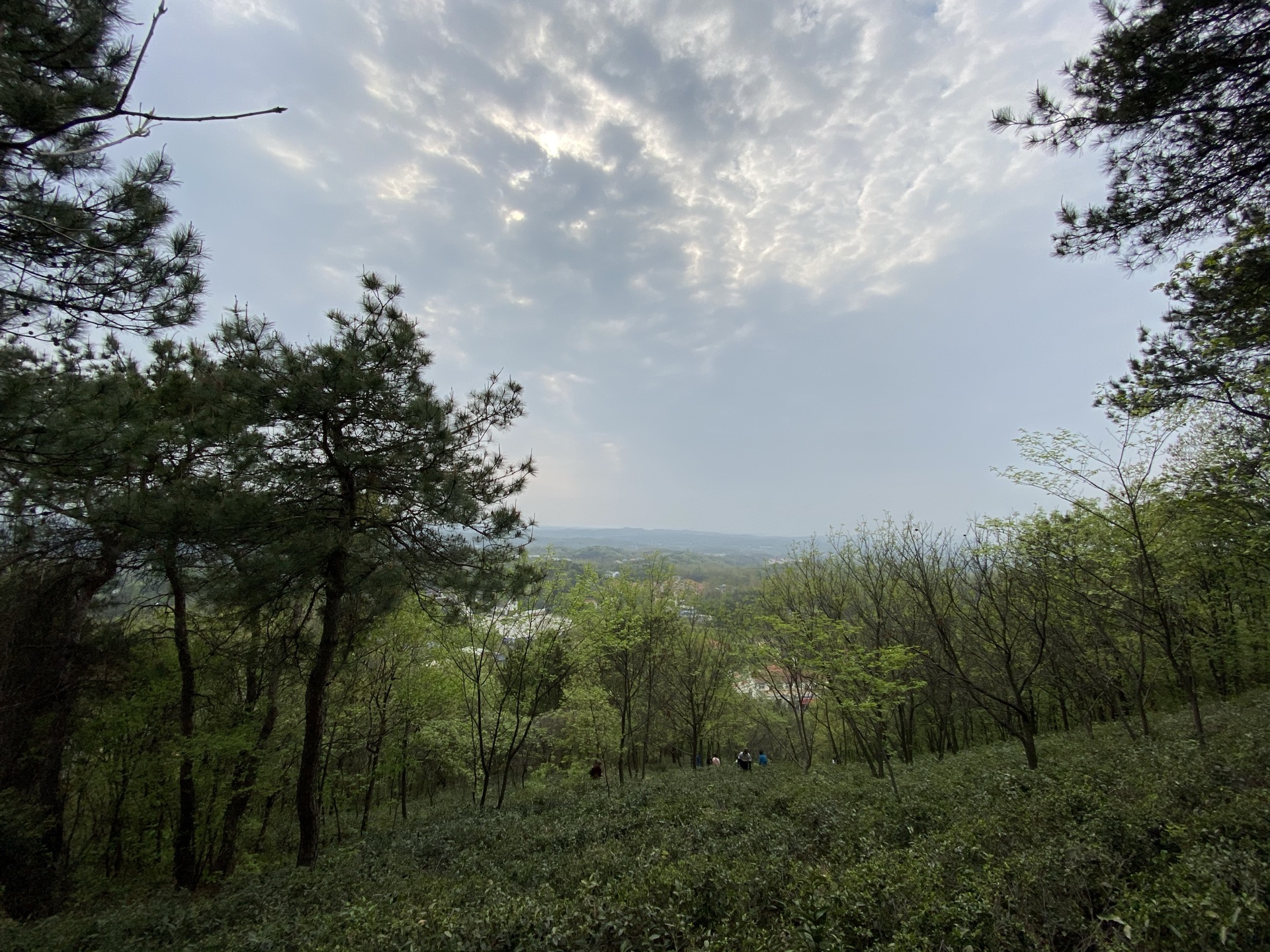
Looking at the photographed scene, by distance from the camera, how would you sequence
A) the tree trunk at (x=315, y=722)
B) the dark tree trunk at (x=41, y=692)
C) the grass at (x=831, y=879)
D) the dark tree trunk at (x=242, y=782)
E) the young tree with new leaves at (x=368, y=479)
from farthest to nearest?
the dark tree trunk at (x=242, y=782) < the dark tree trunk at (x=41, y=692) < the tree trunk at (x=315, y=722) < the young tree with new leaves at (x=368, y=479) < the grass at (x=831, y=879)

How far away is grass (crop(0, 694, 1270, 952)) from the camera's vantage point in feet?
11.3

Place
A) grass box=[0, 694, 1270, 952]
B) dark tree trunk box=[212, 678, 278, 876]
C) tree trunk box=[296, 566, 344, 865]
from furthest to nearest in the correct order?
dark tree trunk box=[212, 678, 278, 876], tree trunk box=[296, 566, 344, 865], grass box=[0, 694, 1270, 952]

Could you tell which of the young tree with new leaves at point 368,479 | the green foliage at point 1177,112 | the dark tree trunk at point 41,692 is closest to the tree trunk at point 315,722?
the young tree with new leaves at point 368,479

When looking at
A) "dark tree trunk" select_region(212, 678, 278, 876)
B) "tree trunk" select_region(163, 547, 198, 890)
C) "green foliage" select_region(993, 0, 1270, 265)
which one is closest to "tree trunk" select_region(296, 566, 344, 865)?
"dark tree trunk" select_region(212, 678, 278, 876)

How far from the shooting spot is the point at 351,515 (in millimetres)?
7875

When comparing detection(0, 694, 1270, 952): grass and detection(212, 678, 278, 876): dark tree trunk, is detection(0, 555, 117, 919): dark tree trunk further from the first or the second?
detection(212, 678, 278, 876): dark tree trunk

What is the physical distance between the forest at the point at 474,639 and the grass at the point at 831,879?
2.1 inches

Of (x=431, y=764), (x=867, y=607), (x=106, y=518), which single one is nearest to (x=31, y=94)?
(x=106, y=518)

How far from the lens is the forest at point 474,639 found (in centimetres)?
416

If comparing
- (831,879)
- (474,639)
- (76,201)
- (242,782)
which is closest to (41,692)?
(242,782)

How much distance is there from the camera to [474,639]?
13359mm

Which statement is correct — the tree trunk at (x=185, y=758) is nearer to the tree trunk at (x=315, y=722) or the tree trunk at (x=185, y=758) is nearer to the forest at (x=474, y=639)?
the forest at (x=474, y=639)

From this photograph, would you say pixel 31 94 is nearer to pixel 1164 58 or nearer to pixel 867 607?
pixel 1164 58

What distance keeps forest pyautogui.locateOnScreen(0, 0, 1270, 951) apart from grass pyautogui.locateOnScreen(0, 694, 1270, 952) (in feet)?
0.18
